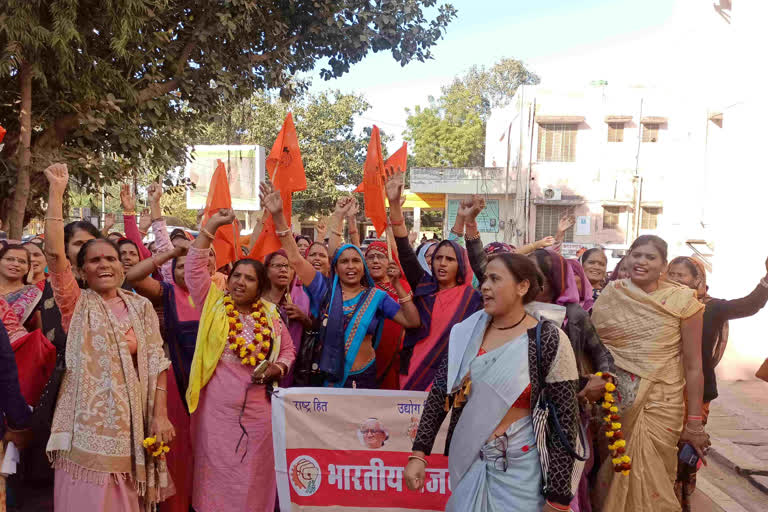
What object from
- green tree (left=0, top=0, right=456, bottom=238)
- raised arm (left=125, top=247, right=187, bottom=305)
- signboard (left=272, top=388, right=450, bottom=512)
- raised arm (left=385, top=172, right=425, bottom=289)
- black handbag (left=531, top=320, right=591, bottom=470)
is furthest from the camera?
green tree (left=0, top=0, right=456, bottom=238)

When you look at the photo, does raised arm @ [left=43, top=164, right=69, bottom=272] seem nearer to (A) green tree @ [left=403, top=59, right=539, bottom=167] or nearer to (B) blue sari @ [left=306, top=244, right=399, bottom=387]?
(B) blue sari @ [left=306, top=244, right=399, bottom=387]

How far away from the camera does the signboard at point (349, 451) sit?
12.5ft

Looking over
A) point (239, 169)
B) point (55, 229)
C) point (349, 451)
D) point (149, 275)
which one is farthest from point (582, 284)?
point (239, 169)

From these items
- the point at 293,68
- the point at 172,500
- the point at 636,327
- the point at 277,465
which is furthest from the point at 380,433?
the point at 293,68

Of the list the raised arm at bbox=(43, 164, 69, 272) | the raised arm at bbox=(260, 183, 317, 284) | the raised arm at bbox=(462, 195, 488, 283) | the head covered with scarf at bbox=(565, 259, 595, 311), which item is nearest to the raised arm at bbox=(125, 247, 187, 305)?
the raised arm at bbox=(260, 183, 317, 284)

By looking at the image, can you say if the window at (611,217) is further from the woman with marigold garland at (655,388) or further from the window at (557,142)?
the woman with marigold garland at (655,388)

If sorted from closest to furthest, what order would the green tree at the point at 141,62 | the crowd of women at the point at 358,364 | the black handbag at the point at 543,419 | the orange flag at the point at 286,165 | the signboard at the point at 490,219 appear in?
the black handbag at the point at 543,419
the crowd of women at the point at 358,364
the orange flag at the point at 286,165
the green tree at the point at 141,62
the signboard at the point at 490,219

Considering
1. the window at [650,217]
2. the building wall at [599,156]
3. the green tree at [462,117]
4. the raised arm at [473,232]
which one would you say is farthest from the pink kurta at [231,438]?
the green tree at [462,117]

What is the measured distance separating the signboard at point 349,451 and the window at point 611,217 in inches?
778

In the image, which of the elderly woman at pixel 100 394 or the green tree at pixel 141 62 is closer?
the elderly woman at pixel 100 394

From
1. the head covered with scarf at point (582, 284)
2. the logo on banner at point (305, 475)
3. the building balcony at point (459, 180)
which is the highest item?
the building balcony at point (459, 180)

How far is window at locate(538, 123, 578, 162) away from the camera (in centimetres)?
2239

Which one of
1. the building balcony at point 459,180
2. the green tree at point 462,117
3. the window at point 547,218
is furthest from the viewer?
the green tree at point 462,117

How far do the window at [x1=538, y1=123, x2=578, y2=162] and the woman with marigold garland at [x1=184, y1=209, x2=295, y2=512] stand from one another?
20.1m
